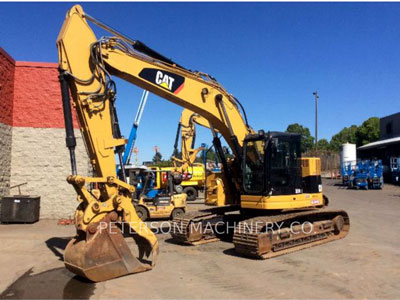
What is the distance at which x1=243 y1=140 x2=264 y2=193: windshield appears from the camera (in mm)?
8414

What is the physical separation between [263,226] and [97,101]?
14.0ft

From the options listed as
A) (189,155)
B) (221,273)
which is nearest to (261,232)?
(221,273)

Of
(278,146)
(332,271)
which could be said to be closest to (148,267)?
(332,271)

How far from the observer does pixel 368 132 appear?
59031mm

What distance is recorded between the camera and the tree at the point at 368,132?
58125 mm

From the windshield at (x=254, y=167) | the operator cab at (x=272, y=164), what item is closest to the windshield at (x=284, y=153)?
the operator cab at (x=272, y=164)

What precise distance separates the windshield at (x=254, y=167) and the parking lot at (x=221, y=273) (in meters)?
1.61

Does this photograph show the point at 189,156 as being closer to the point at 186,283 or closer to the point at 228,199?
the point at 228,199

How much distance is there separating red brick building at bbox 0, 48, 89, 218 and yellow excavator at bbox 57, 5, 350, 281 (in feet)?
20.7

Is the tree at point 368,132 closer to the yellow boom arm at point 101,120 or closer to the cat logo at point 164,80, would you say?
the cat logo at point 164,80

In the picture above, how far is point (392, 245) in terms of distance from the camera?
343 inches

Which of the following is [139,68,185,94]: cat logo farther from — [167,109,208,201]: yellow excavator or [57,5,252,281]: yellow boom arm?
[167,109,208,201]: yellow excavator

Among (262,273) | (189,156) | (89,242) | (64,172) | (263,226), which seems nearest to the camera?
(89,242)

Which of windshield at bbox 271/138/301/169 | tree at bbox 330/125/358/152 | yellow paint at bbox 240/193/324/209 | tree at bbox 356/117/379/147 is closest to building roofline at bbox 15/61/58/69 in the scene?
yellow paint at bbox 240/193/324/209
